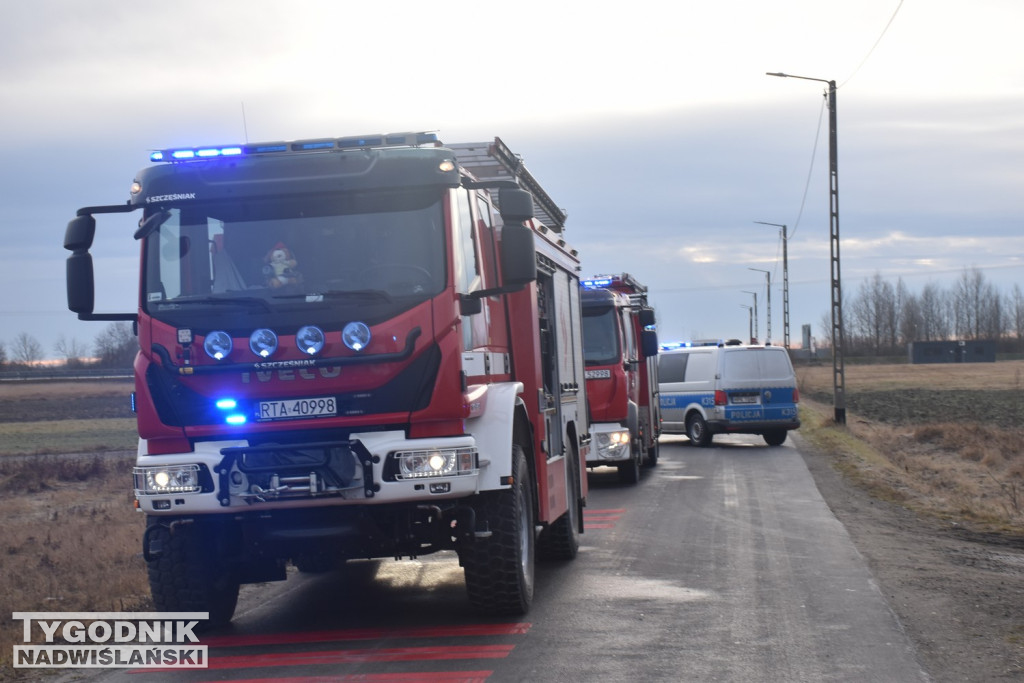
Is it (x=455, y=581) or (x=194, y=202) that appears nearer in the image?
(x=194, y=202)

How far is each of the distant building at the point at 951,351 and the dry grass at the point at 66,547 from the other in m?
117

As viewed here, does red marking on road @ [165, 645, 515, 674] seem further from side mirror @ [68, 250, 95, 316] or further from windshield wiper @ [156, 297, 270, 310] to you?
side mirror @ [68, 250, 95, 316]

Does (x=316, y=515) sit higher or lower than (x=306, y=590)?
higher

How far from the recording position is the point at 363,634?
7855 millimetres

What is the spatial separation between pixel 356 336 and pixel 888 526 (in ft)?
26.1

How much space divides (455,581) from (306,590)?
4.21 ft

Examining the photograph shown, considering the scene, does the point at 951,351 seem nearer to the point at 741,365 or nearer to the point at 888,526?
the point at 741,365

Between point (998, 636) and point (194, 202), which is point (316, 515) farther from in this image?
point (998, 636)

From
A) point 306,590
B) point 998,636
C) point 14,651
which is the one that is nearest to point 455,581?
point 306,590

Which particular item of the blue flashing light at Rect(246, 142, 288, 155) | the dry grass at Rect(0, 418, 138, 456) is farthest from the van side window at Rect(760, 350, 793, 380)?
the blue flashing light at Rect(246, 142, 288, 155)

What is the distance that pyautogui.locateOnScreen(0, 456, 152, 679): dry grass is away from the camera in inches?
367

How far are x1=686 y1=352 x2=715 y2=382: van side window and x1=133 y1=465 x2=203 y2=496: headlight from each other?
1926 cm

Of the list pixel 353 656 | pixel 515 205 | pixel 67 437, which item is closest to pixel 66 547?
pixel 353 656

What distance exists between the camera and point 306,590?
10.0 metres
